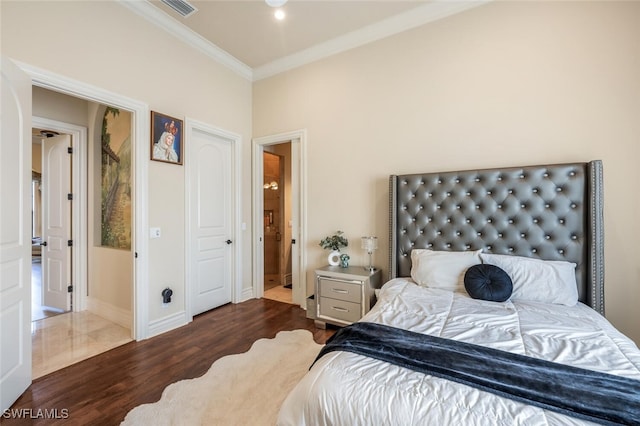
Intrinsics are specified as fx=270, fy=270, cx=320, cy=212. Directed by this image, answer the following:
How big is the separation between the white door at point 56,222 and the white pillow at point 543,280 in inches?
203

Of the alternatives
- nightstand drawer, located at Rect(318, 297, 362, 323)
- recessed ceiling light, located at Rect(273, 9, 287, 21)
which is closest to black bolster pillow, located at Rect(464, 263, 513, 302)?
nightstand drawer, located at Rect(318, 297, 362, 323)

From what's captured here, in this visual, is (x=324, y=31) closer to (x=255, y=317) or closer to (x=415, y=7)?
(x=415, y=7)

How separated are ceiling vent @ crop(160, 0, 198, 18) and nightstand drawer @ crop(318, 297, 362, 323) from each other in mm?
3438

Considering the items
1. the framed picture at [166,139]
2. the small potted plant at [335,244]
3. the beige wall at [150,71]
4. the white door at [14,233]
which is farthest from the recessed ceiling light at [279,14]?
the small potted plant at [335,244]

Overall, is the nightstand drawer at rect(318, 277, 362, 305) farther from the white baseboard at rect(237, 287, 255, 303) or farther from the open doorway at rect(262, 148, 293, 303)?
the open doorway at rect(262, 148, 293, 303)

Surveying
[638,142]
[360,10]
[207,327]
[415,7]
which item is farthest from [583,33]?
[207,327]

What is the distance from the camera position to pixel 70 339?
2811 millimetres

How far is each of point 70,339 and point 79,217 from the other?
1.61 m

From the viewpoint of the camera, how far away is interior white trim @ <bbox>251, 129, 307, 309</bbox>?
3732 millimetres

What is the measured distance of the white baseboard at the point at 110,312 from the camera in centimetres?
320

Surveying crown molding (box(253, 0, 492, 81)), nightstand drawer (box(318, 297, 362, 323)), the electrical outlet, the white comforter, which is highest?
crown molding (box(253, 0, 492, 81))

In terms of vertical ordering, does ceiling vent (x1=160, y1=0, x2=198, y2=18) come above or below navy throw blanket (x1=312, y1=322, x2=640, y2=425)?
above

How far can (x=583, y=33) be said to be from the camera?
229 cm

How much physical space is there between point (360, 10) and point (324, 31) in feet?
1.68
